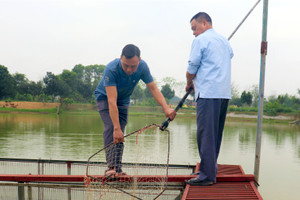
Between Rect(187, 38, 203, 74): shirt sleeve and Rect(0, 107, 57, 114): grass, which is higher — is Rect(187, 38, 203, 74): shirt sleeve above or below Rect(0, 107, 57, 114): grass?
above

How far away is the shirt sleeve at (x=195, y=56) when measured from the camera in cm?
272

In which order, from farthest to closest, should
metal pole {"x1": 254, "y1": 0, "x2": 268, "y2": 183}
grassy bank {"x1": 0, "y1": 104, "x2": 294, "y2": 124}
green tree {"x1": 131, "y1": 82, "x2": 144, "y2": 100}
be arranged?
green tree {"x1": 131, "y1": 82, "x2": 144, "y2": 100} → grassy bank {"x1": 0, "y1": 104, "x2": 294, "y2": 124} → metal pole {"x1": 254, "y1": 0, "x2": 268, "y2": 183}

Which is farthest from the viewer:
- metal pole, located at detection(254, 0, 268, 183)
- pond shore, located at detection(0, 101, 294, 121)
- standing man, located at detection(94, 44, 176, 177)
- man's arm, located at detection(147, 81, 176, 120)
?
pond shore, located at detection(0, 101, 294, 121)

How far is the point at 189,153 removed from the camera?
12992mm

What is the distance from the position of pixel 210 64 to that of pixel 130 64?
77 cm

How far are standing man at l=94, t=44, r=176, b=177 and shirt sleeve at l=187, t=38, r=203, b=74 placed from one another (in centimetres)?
52

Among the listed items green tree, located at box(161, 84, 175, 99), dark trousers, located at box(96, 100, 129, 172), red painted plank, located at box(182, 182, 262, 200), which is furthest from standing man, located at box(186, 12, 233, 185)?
green tree, located at box(161, 84, 175, 99)

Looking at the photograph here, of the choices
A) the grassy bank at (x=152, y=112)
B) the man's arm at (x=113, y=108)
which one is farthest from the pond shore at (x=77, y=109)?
the man's arm at (x=113, y=108)

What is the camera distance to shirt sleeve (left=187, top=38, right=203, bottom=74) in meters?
2.72

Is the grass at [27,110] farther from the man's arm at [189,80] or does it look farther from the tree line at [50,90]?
the man's arm at [189,80]

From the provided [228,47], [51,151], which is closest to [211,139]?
[228,47]

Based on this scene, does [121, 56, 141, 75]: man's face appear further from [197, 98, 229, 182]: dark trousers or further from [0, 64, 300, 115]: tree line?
[0, 64, 300, 115]: tree line

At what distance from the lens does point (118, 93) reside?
124 inches

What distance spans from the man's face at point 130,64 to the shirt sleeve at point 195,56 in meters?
0.52
